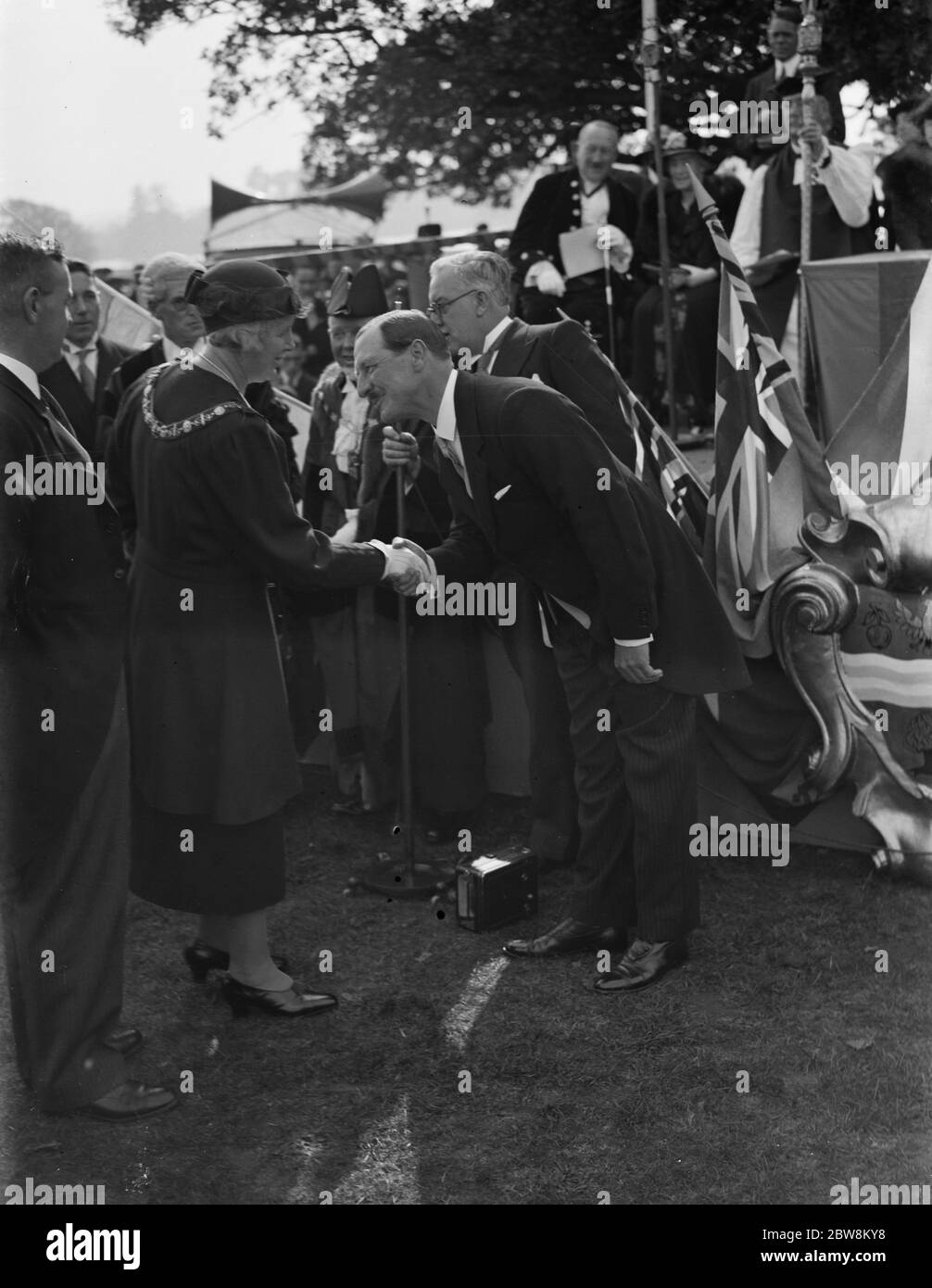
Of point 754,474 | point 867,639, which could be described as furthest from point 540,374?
point 867,639

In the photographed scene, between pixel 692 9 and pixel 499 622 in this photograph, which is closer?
pixel 499 622

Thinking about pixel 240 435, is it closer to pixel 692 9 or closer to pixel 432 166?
pixel 432 166

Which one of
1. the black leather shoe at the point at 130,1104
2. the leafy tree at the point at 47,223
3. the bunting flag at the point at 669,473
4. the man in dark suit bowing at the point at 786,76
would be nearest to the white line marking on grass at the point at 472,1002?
the black leather shoe at the point at 130,1104

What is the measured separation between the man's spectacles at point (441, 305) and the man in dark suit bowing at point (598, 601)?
0.43 meters

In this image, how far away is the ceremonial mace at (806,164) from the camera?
5.20 m

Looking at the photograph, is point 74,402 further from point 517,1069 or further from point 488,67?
point 517,1069

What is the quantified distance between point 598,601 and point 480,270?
46.2 inches

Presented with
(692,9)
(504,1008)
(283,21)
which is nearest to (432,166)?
(283,21)

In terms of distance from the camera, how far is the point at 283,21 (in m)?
4.03

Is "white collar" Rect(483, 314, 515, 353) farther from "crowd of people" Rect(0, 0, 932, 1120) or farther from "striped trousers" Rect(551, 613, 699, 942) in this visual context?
"striped trousers" Rect(551, 613, 699, 942)

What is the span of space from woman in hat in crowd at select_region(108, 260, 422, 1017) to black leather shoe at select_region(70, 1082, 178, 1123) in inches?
15.8

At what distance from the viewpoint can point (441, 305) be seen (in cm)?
450

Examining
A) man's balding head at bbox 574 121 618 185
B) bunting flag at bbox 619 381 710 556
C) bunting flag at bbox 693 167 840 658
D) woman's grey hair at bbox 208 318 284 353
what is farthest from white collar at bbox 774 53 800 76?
woman's grey hair at bbox 208 318 284 353

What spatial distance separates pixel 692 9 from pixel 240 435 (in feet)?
9.75
